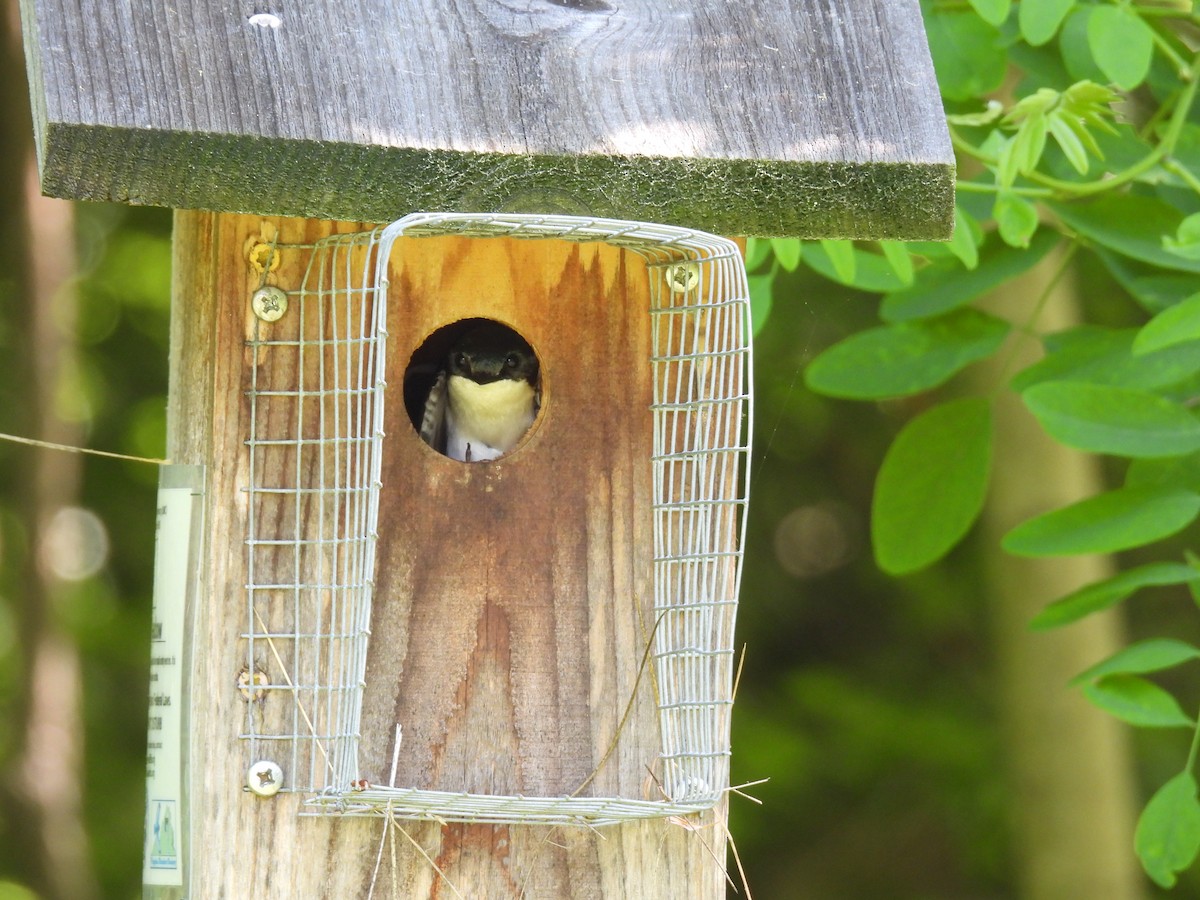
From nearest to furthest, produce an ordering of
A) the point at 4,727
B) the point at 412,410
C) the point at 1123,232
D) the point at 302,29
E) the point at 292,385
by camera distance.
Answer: the point at 302,29, the point at 292,385, the point at 1123,232, the point at 412,410, the point at 4,727

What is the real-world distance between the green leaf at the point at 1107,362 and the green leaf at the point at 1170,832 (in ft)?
2.05

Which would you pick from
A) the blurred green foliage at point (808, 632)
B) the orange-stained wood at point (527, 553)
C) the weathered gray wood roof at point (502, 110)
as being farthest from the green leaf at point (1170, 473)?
the blurred green foliage at point (808, 632)

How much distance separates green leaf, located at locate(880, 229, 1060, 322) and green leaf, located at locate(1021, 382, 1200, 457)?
0.39 meters

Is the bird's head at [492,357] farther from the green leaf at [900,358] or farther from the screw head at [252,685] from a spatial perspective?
the screw head at [252,685]

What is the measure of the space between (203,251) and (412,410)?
1.29 m

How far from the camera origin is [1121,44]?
241 centimetres

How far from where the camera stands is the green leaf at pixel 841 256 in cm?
249

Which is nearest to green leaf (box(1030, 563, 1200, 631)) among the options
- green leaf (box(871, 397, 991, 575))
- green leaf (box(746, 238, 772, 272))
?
green leaf (box(871, 397, 991, 575))

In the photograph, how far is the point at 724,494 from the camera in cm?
221

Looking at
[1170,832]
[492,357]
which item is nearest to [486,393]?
[492,357]

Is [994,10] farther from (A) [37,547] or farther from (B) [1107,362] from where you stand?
(A) [37,547]

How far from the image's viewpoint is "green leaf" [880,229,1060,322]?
9.59 feet

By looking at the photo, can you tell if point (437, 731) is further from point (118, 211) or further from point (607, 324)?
point (118, 211)

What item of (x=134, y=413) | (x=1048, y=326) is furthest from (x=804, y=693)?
(x=134, y=413)
